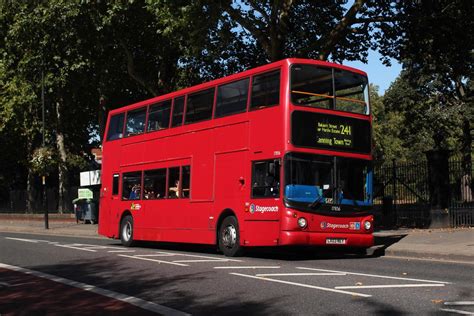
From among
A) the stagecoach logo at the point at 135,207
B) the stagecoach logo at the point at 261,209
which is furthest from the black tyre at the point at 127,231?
the stagecoach logo at the point at 261,209

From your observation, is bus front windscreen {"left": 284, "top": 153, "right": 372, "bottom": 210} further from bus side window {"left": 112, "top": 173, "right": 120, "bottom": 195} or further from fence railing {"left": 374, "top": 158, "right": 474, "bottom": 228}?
bus side window {"left": 112, "top": 173, "right": 120, "bottom": 195}

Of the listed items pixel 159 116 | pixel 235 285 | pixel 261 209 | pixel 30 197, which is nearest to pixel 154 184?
pixel 159 116

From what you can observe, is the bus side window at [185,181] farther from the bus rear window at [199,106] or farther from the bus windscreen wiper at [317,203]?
the bus windscreen wiper at [317,203]

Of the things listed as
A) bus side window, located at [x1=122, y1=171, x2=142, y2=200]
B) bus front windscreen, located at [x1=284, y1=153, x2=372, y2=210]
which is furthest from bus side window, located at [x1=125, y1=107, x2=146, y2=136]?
bus front windscreen, located at [x1=284, y1=153, x2=372, y2=210]

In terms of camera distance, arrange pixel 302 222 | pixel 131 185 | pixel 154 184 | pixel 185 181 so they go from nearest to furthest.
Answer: pixel 302 222 < pixel 185 181 < pixel 154 184 < pixel 131 185

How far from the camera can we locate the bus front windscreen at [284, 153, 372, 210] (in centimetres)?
1259

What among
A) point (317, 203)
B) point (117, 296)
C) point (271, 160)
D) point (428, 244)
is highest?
point (271, 160)

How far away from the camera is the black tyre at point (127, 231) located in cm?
1827

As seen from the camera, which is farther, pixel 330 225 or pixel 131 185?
pixel 131 185

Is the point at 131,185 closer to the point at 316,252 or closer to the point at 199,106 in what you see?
the point at 199,106

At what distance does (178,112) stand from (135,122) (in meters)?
2.53

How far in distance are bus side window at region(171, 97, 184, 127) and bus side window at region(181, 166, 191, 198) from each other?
1.37m

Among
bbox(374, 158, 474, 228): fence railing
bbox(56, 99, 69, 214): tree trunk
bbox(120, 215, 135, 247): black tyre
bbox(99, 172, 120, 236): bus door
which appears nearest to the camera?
bbox(120, 215, 135, 247): black tyre

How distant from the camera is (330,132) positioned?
1312 cm
